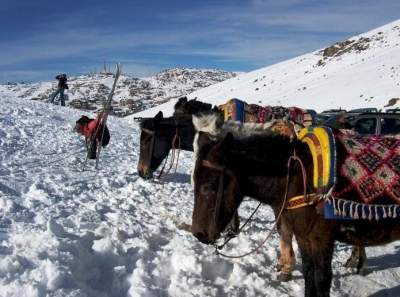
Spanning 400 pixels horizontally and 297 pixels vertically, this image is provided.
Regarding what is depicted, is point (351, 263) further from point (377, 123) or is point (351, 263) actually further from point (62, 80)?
point (62, 80)

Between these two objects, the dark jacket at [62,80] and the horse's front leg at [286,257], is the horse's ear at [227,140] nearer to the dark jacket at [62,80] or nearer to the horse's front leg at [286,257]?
the horse's front leg at [286,257]

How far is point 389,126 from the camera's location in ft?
41.9

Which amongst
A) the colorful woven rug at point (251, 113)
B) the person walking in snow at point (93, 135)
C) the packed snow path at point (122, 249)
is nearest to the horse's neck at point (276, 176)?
the packed snow path at point (122, 249)

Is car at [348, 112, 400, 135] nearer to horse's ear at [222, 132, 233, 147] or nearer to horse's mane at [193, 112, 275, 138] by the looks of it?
horse's mane at [193, 112, 275, 138]

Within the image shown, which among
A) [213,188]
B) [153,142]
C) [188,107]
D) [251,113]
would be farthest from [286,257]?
[153,142]

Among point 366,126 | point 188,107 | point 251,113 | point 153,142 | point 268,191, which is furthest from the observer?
point 366,126

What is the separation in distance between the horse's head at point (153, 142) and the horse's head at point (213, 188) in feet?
14.5

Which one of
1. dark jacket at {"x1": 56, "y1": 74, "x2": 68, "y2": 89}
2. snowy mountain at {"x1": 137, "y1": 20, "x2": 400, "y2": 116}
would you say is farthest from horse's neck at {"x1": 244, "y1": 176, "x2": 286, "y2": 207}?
snowy mountain at {"x1": 137, "y1": 20, "x2": 400, "y2": 116}

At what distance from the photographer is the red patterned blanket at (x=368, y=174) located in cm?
376

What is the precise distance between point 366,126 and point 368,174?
32.4ft

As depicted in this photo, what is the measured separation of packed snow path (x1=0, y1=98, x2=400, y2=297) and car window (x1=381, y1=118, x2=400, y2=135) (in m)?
5.90

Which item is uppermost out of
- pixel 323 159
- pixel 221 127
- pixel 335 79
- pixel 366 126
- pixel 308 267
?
pixel 335 79

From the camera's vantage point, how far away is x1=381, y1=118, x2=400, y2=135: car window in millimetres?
12707

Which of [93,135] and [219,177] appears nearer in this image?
[219,177]
